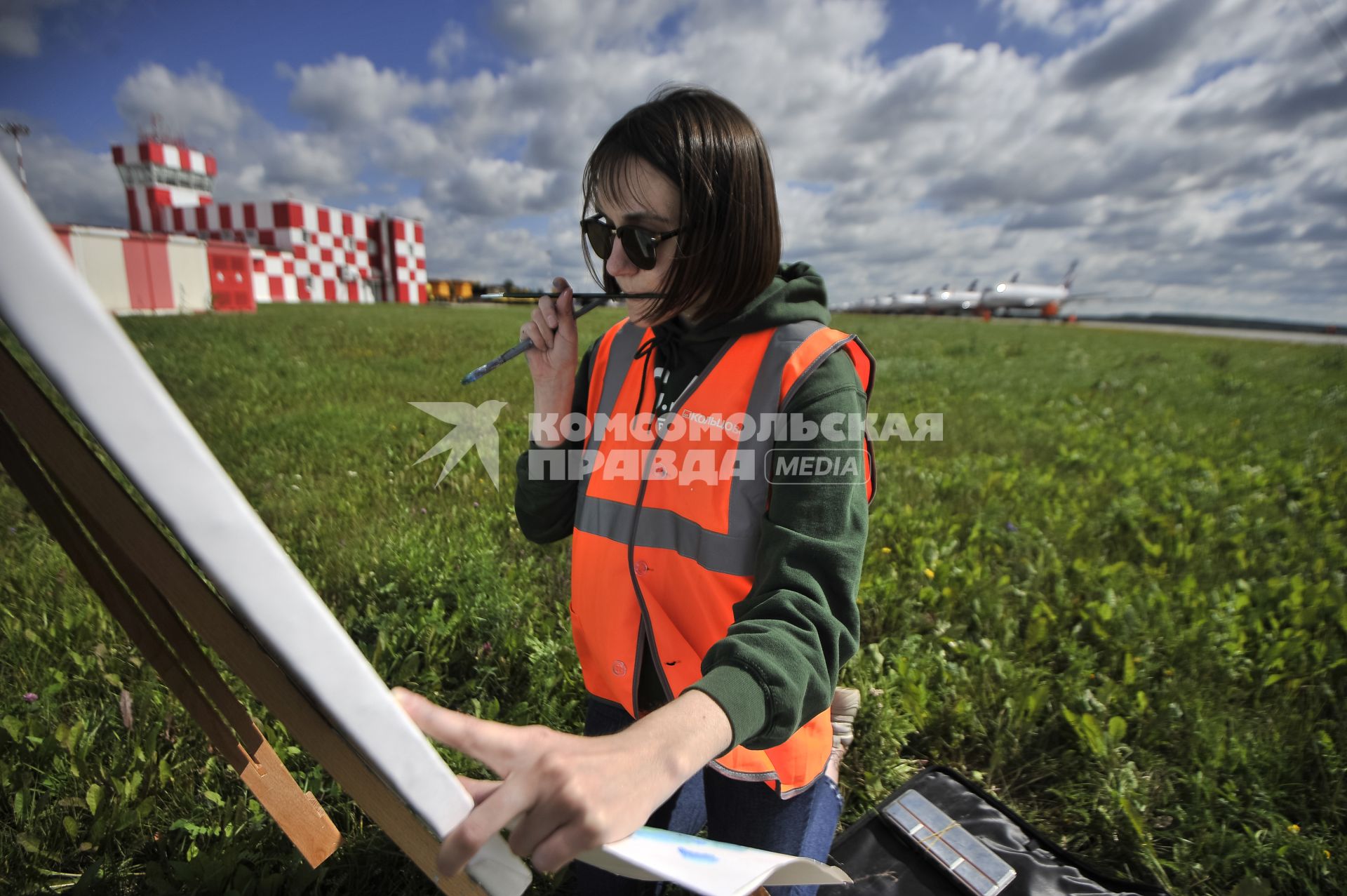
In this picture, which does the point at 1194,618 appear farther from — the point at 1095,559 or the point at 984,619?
the point at 984,619

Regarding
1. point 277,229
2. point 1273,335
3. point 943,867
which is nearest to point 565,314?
point 943,867

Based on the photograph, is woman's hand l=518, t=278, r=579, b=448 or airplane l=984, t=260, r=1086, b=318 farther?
airplane l=984, t=260, r=1086, b=318

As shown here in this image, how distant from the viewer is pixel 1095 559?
133 inches

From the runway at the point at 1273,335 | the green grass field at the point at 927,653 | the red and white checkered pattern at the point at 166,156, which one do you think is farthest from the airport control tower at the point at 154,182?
the runway at the point at 1273,335

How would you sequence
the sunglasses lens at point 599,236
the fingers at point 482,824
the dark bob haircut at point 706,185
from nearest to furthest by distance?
the fingers at point 482,824
the dark bob haircut at point 706,185
the sunglasses lens at point 599,236

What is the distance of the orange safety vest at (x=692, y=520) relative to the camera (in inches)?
52.4

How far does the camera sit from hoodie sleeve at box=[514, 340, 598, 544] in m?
1.75

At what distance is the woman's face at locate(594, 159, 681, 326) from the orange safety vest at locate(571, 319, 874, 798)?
24 cm

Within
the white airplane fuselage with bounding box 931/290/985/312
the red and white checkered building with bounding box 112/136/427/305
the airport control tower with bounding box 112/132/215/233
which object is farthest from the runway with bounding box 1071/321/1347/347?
the airport control tower with bounding box 112/132/215/233

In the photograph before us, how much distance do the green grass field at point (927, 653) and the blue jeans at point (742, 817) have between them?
276mm

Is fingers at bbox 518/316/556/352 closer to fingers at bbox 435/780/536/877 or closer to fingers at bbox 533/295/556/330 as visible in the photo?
fingers at bbox 533/295/556/330

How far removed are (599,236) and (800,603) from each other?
92 cm

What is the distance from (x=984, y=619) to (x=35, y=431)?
3112 millimetres

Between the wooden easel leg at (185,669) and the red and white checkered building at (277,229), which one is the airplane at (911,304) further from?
the wooden easel leg at (185,669)
